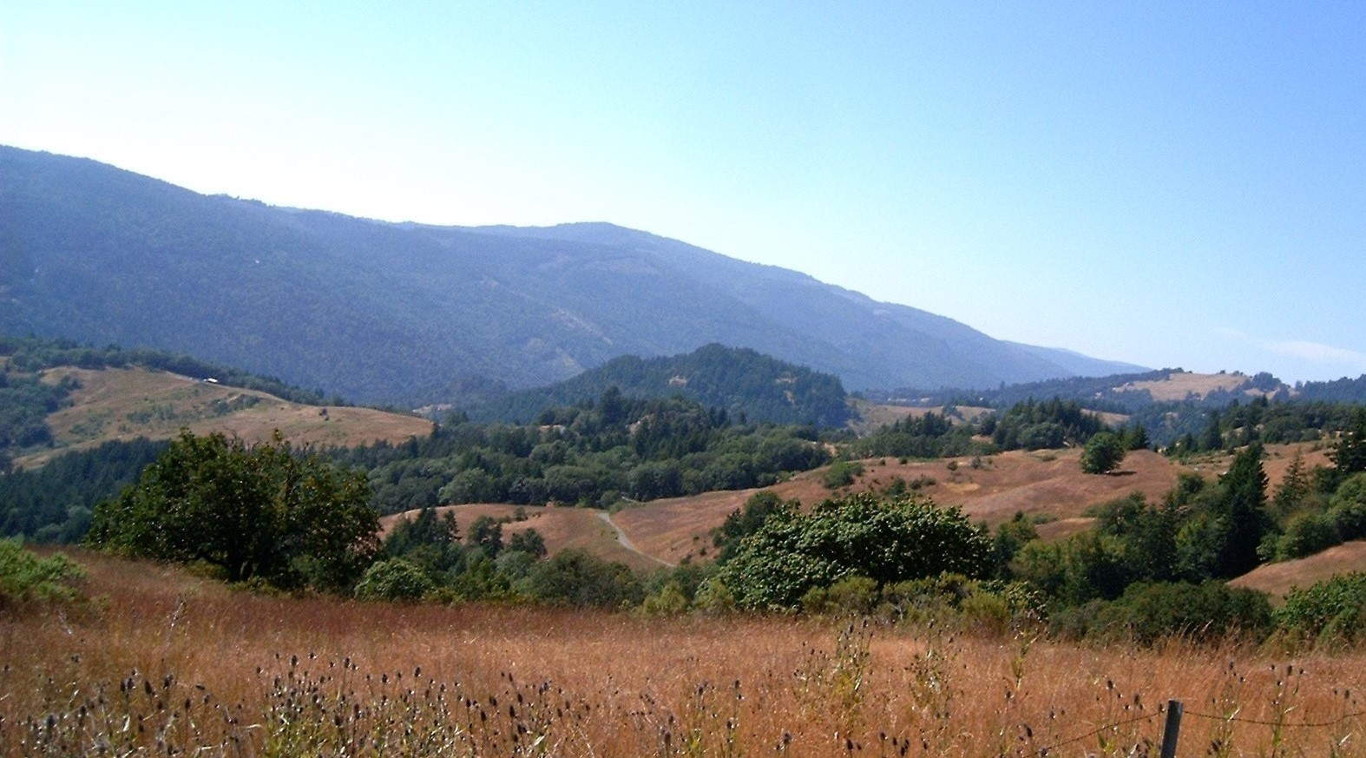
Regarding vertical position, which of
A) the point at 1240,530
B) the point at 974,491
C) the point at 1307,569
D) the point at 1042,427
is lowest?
the point at 974,491

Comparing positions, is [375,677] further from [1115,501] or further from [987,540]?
[1115,501]

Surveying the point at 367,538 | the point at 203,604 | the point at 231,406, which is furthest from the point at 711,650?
the point at 231,406

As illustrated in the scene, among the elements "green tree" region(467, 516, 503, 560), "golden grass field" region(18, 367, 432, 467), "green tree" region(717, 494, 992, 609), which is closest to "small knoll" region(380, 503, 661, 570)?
"green tree" region(467, 516, 503, 560)

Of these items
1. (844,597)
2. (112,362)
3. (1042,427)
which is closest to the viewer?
(844,597)

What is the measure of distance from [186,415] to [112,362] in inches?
1586

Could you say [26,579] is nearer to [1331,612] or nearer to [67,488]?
[1331,612]

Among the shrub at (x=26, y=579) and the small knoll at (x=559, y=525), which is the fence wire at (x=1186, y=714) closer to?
the shrub at (x=26, y=579)

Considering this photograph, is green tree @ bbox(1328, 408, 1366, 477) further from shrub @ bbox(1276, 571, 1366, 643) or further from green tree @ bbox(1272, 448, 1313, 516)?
shrub @ bbox(1276, 571, 1366, 643)

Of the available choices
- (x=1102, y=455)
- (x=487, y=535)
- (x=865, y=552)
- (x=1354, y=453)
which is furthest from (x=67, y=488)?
(x=1354, y=453)

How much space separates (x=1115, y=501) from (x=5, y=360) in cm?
19518

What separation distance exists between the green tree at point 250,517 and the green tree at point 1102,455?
8734 cm

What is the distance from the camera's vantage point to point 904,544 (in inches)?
617

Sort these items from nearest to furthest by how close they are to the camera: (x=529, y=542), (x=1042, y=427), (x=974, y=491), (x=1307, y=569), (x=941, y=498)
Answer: (x=1307, y=569) < (x=529, y=542) < (x=941, y=498) < (x=974, y=491) < (x=1042, y=427)

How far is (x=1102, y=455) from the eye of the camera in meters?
95.1
